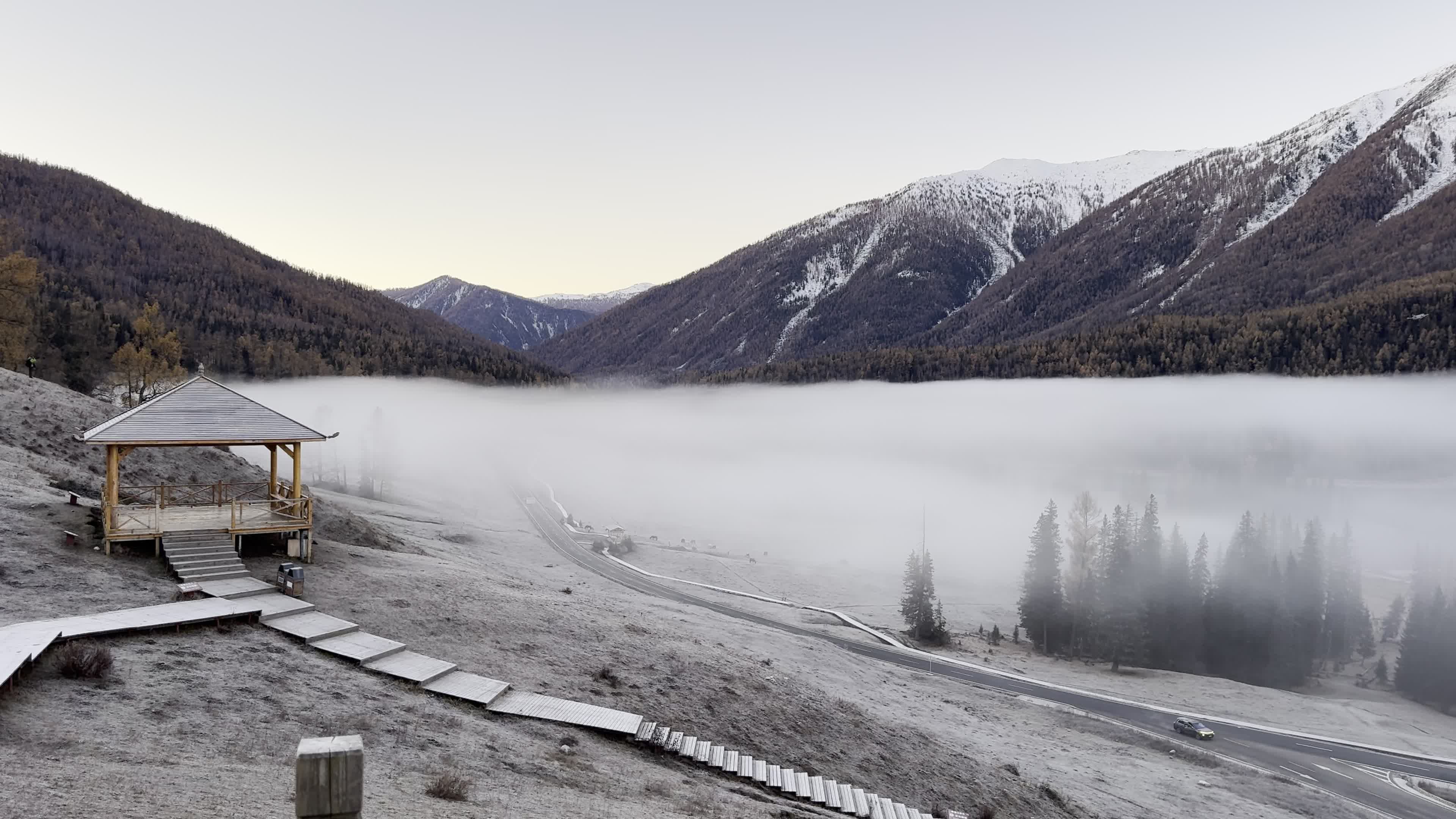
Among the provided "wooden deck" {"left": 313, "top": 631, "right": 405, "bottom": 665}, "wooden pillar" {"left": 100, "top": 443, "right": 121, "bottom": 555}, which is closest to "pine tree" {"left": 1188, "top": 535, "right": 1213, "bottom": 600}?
"wooden deck" {"left": 313, "top": 631, "right": 405, "bottom": 665}

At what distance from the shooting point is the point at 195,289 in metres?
168

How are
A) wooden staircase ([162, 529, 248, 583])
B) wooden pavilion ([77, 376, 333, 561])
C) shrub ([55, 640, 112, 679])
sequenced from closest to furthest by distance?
1. shrub ([55, 640, 112, 679])
2. wooden staircase ([162, 529, 248, 583])
3. wooden pavilion ([77, 376, 333, 561])

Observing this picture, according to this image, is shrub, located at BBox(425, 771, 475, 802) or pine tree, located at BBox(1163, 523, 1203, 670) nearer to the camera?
shrub, located at BBox(425, 771, 475, 802)

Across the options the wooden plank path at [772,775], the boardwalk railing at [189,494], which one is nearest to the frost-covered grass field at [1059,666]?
the boardwalk railing at [189,494]

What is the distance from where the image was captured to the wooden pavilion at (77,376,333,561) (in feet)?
Answer: 70.5

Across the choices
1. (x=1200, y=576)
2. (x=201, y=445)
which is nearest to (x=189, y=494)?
(x=201, y=445)

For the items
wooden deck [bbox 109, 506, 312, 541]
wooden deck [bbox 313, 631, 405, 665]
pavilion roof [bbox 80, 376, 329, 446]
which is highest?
pavilion roof [bbox 80, 376, 329, 446]

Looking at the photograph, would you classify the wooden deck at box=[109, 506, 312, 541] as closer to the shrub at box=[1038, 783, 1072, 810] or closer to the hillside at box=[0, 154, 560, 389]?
the shrub at box=[1038, 783, 1072, 810]

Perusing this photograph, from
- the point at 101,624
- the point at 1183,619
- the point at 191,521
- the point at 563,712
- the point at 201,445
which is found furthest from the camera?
the point at 1183,619

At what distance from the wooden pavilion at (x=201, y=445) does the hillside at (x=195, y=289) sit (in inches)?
4551

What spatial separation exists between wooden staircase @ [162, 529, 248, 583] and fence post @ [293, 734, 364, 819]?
18.3m

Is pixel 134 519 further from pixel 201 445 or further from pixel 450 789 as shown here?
pixel 450 789

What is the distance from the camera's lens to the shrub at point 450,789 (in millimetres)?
11008

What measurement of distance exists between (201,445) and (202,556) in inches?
151
